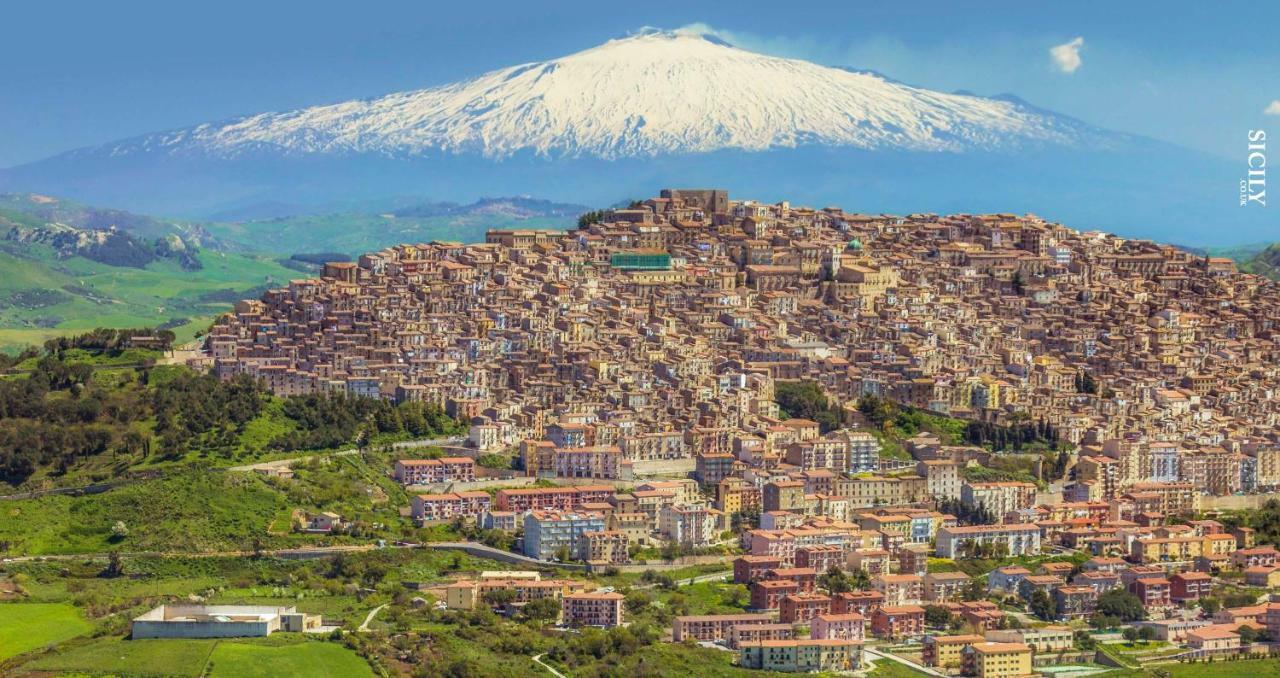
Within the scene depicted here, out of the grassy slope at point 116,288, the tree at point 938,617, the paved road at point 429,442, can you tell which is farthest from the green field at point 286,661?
the grassy slope at point 116,288

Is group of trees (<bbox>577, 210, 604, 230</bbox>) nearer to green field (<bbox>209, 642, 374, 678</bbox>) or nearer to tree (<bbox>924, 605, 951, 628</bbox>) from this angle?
tree (<bbox>924, 605, 951, 628</bbox>)

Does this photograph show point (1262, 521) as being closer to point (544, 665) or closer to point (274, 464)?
point (544, 665)

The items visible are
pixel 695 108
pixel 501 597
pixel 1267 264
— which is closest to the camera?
pixel 501 597

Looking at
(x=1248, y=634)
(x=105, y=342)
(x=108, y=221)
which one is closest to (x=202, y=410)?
(x=105, y=342)

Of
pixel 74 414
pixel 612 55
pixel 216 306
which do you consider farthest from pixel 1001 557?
pixel 612 55

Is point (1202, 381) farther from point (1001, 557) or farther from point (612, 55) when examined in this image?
point (612, 55)

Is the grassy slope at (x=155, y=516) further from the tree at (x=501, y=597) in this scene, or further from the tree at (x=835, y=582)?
the tree at (x=835, y=582)

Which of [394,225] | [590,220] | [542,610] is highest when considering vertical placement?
[394,225]
